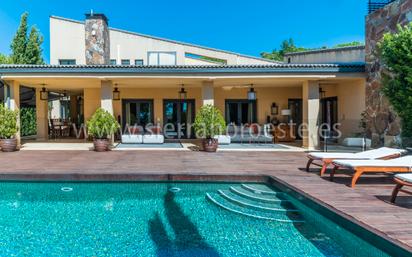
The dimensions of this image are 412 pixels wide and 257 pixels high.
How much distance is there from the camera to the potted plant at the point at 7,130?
1262cm

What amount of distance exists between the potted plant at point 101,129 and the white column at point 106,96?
837mm

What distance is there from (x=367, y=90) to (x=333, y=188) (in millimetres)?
8183

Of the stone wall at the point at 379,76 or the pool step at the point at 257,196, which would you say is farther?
the stone wall at the point at 379,76

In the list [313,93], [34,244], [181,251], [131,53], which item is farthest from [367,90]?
[131,53]

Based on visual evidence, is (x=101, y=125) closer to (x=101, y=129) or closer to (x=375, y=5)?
(x=101, y=129)

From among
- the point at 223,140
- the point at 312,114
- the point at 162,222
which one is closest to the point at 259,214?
the point at 162,222

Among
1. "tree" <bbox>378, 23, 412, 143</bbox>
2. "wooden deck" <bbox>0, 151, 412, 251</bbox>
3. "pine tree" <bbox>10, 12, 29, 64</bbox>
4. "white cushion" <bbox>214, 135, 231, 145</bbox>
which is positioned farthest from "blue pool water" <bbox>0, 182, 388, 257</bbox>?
"pine tree" <bbox>10, 12, 29, 64</bbox>

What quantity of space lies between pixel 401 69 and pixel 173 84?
10.1m

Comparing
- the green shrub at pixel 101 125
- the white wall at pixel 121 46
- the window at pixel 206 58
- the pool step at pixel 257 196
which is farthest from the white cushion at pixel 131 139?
the window at pixel 206 58

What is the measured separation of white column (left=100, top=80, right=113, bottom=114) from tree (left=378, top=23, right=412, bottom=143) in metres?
9.57

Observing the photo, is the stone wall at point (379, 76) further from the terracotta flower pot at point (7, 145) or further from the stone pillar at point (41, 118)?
the stone pillar at point (41, 118)

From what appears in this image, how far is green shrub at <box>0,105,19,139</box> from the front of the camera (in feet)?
41.7

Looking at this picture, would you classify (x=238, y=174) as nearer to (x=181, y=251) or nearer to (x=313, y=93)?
(x=181, y=251)

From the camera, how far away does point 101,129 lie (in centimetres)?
1261
